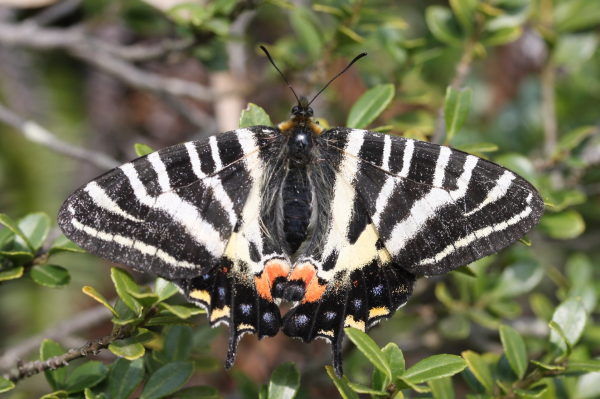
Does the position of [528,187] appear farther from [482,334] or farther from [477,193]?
[482,334]

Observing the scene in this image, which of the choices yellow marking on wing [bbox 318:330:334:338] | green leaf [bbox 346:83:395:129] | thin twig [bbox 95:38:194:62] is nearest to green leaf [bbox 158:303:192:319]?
yellow marking on wing [bbox 318:330:334:338]

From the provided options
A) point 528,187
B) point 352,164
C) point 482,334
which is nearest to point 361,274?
point 352,164

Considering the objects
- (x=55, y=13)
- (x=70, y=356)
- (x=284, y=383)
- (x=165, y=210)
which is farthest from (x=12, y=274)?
(x=55, y=13)

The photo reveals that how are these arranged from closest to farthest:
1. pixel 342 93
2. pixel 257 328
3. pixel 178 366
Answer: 1. pixel 178 366
2. pixel 257 328
3. pixel 342 93

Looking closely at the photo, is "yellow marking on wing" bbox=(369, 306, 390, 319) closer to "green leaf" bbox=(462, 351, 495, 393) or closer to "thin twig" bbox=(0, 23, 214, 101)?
"green leaf" bbox=(462, 351, 495, 393)

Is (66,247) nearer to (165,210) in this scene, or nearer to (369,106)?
(165,210)

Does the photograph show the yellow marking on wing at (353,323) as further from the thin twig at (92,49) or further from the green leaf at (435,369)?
the thin twig at (92,49)

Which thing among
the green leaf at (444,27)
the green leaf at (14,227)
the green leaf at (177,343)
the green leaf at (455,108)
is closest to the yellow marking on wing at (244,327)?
the green leaf at (177,343)
